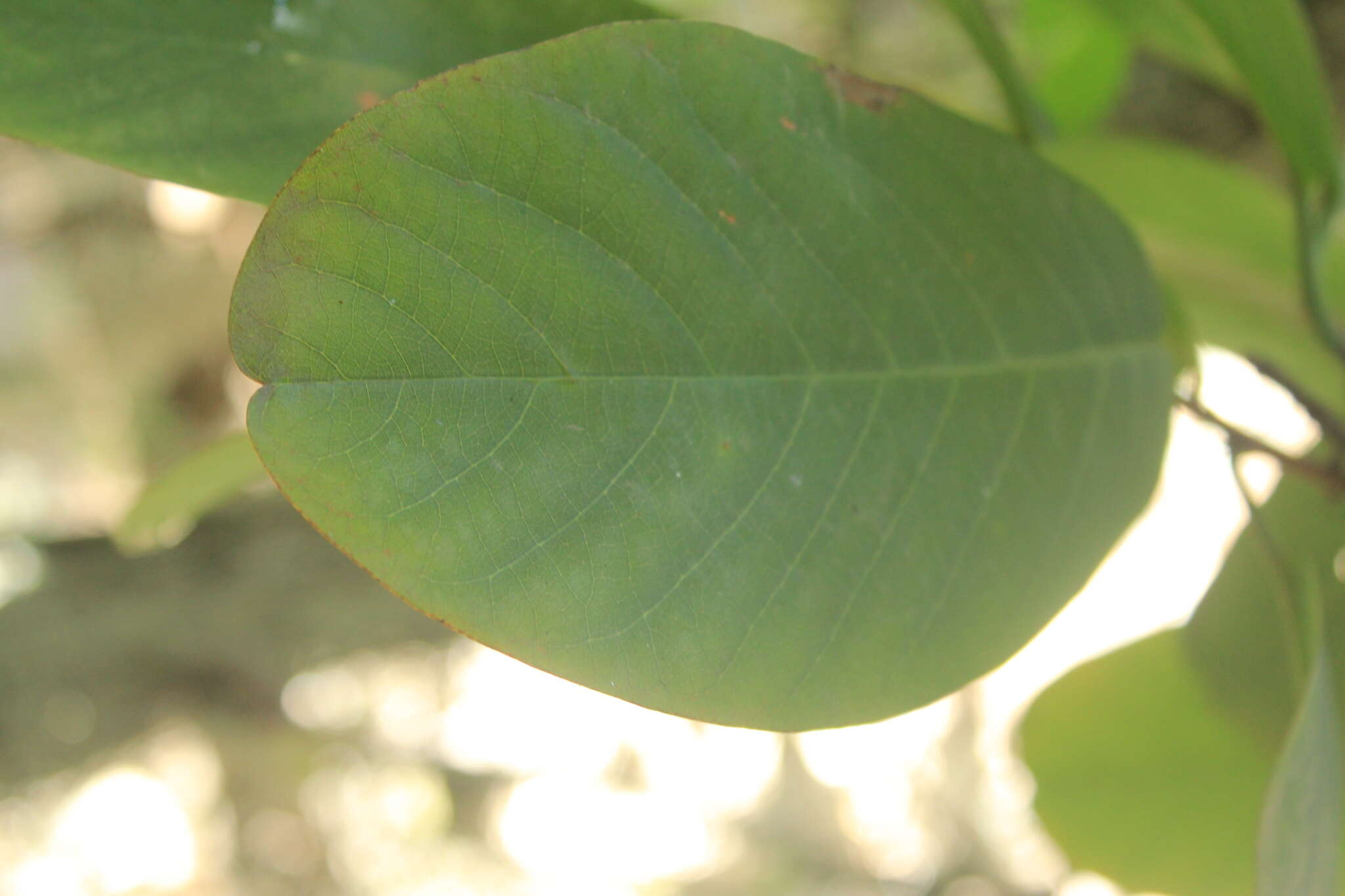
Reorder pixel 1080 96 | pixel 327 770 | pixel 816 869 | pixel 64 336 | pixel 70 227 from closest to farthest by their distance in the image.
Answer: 1. pixel 1080 96
2. pixel 70 227
3. pixel 64 336
4. pixel 327 770
5. pixel 816 869

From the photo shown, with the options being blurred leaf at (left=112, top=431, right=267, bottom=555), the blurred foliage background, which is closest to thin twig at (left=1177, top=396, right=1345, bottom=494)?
the blurred foliage background

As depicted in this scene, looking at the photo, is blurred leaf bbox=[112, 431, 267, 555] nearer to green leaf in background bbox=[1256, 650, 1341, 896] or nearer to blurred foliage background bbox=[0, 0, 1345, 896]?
blurred foliage background bbox=[0, 0, 1345, 896]

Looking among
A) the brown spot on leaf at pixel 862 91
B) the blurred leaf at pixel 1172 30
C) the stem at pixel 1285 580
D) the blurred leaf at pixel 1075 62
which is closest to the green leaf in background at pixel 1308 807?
the stem at pixel 1285 580

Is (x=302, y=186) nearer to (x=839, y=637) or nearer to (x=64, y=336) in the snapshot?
(x=839, y=637)

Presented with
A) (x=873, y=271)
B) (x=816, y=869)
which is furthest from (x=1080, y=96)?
(x=816, y=869)

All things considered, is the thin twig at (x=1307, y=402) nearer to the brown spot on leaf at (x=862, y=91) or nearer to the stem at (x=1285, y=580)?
the stem at (x=1285, y=580)

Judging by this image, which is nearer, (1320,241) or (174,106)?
(174,106)

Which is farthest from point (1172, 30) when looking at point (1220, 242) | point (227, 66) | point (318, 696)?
point (318, 696)
